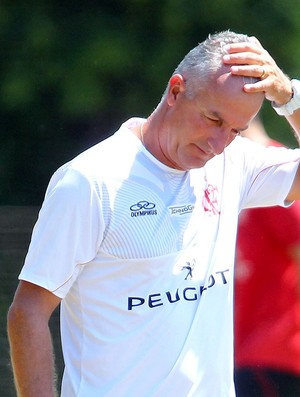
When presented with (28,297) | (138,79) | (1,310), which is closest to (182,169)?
(28,297)

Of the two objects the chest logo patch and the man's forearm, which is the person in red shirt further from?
the man's forearm

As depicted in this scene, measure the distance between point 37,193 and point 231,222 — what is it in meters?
1.73

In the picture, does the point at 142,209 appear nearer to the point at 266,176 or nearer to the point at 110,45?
the point at 266,176

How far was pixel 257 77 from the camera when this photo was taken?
7.69 ft

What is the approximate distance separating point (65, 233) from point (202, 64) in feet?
1.58

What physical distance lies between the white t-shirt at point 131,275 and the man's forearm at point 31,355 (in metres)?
0.09

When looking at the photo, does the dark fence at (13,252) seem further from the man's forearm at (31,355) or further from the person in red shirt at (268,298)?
the man's forearm at (31,355)

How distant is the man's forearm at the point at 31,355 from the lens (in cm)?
225

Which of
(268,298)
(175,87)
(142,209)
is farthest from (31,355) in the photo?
(268,298)

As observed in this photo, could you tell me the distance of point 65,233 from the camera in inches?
87.7

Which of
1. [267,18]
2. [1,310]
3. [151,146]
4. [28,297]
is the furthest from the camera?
[1,310]

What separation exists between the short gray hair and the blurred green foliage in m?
1.22

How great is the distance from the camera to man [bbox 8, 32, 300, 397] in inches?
88.8

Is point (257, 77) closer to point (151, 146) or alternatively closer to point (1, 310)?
point (151, 146)
